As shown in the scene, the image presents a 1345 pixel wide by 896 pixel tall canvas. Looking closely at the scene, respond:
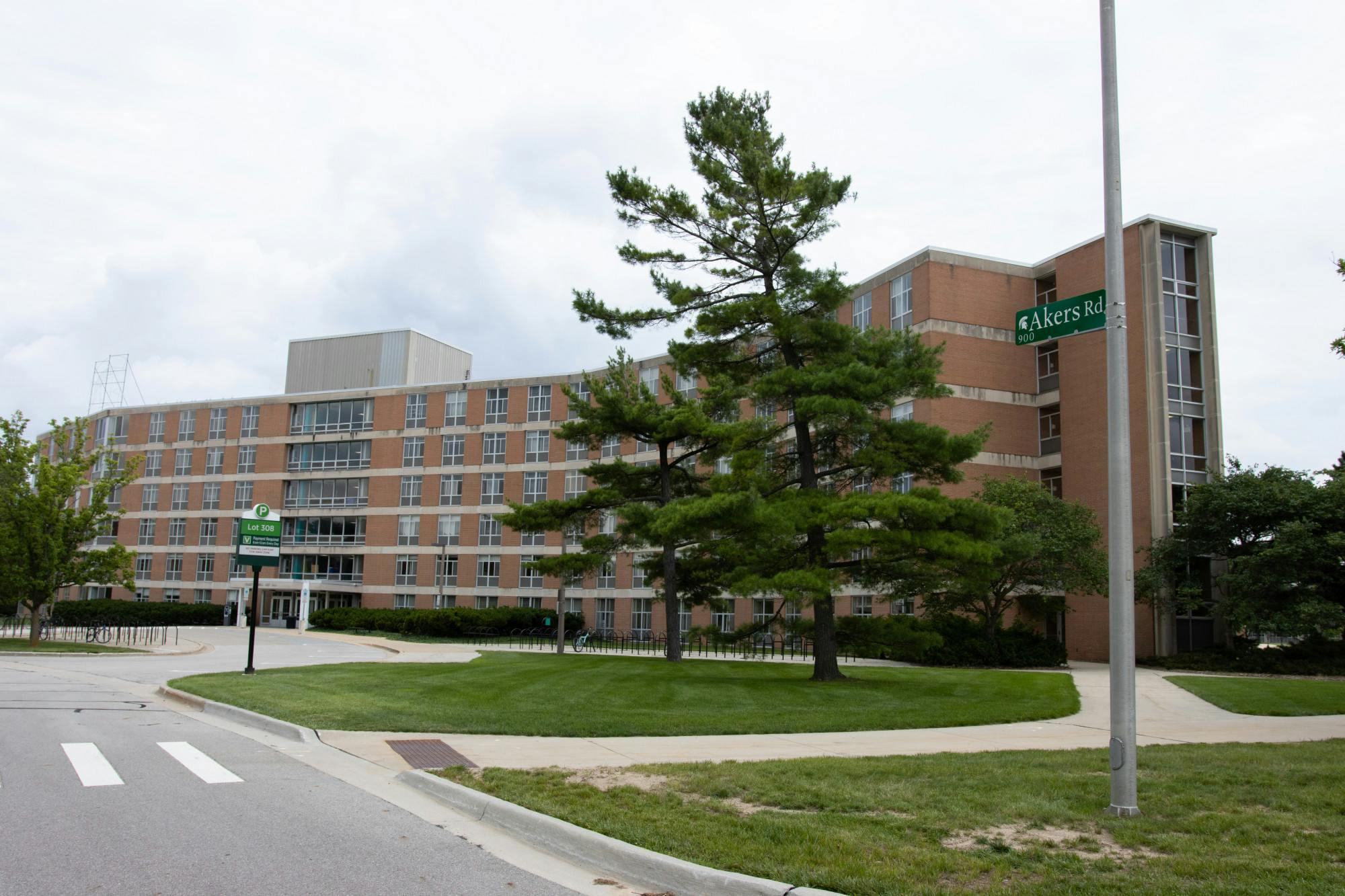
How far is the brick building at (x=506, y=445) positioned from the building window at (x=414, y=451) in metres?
0.20

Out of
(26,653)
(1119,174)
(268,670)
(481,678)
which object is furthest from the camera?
(26,653)

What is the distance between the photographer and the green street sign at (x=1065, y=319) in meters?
8.34

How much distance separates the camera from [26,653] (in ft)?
105

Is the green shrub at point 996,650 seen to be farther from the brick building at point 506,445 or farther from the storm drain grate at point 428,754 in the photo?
the storm drain grate at point 428,754

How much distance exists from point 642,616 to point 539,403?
49.0 feet

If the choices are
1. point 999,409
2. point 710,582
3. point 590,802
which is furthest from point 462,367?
point 590,802

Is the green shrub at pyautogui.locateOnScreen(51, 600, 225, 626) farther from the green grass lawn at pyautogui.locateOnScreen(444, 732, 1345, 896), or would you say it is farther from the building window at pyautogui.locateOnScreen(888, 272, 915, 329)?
the green grass lawn at pyautogui.locateOnScreen(444, 732, 1345, 896)

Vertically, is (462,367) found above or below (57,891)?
above

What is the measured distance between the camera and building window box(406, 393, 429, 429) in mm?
64750

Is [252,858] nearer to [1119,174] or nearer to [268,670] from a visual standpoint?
[1119,174]

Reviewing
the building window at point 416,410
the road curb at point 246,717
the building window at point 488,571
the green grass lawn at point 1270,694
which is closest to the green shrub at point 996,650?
the green grass lawn at point 1270,694

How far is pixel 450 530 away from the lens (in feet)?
205

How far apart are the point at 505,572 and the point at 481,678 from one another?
41.0m

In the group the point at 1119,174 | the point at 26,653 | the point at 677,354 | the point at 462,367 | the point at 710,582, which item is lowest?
the point at 26,653
